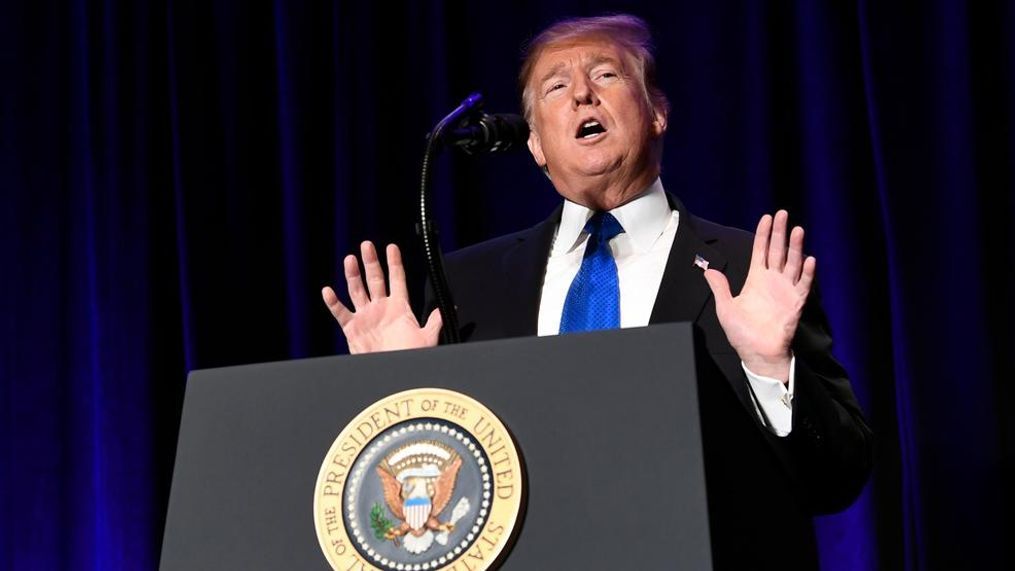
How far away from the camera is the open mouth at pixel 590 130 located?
217 cm

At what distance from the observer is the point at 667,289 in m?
1.93

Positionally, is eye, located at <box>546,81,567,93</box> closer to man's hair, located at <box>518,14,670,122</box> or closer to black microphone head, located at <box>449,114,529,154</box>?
man's hair, located at <box>518,14,670,122</box>

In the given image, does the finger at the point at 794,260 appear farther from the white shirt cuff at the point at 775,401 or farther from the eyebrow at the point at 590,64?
the eyebrow at the point at 590,64

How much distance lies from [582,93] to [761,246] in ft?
2.39


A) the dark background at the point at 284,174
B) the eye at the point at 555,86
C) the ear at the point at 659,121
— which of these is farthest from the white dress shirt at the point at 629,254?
the dark background at the point at 284,174

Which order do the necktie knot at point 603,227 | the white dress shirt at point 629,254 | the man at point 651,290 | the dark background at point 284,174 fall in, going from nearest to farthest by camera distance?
the man at point 651,290
the white dress shirt at point 629,254
the necktie knot at point 603,227
the dark background at point 284,174

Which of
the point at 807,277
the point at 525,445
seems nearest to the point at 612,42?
the point at 807,277

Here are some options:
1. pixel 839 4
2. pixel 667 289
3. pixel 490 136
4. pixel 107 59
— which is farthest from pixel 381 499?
pixel 107 59

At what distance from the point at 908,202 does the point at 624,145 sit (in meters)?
0.75

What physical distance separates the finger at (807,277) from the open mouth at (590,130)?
0.74 m

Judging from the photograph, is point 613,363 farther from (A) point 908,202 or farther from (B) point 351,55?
(B) point 351,55

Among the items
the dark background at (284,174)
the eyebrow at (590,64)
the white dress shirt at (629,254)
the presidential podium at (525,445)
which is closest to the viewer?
the presidential podium at (525,445)

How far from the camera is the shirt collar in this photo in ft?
6.98

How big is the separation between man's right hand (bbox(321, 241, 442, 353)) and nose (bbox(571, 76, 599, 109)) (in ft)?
2.02
